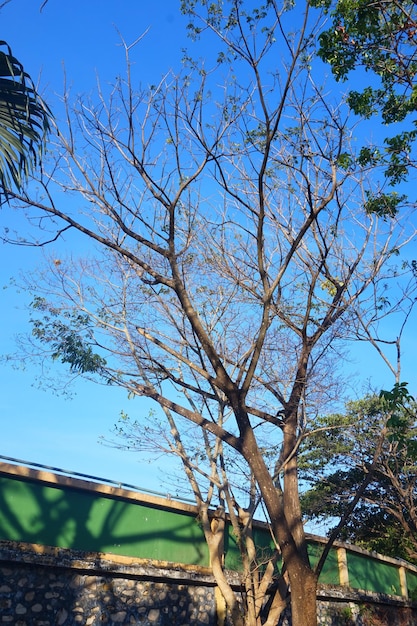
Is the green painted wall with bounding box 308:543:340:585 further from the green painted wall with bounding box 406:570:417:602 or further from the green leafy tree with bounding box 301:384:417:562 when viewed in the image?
the green painted wall with bounding box 406:570:417:602

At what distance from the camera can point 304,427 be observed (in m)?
10.2

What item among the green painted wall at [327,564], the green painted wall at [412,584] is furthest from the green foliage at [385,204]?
the green painted wall at [412,584]

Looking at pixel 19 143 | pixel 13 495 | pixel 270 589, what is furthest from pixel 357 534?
pixel 19 143

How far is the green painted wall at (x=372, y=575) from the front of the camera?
14.2m

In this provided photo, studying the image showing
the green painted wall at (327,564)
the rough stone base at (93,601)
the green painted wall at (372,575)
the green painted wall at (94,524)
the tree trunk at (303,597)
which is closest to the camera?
the rough stone base at (93,601)

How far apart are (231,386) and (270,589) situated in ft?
15.9

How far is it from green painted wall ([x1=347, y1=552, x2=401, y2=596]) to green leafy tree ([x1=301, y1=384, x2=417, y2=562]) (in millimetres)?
1488

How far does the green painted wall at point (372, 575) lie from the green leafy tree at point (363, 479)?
1488mm

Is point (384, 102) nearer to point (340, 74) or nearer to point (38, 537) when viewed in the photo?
point (340, 74)

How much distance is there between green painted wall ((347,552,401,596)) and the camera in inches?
559

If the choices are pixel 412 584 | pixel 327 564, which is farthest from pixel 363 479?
pixel 327 564

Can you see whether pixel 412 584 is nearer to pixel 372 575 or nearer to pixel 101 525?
pixel 372 575

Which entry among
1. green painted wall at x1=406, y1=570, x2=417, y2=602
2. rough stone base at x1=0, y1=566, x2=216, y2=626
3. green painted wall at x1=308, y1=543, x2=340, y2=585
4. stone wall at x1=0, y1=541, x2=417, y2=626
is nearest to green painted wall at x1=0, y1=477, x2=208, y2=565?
stone wall at x1=0, y1=541, x2=417, y2=626

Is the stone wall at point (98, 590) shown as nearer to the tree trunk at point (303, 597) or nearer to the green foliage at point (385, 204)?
the tree trunk at point (303, 597)
